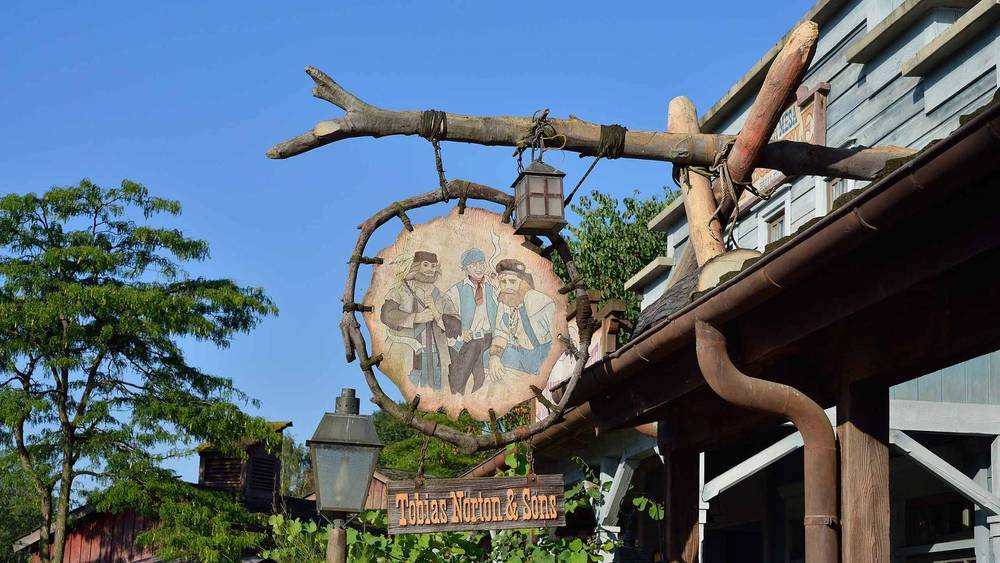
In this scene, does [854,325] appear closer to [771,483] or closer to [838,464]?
[838,464]

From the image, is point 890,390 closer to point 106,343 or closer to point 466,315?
point 466,315

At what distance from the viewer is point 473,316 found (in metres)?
7.52

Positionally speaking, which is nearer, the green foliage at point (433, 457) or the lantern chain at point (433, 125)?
the lantern chain at point (433, 125)

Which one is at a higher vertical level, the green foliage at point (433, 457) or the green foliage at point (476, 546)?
the green foliage at point (433, 457)

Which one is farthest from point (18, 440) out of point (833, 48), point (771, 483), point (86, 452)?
point (833, 48)

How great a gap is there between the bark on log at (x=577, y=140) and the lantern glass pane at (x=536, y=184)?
233 mm

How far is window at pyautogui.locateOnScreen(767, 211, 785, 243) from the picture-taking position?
537 inches

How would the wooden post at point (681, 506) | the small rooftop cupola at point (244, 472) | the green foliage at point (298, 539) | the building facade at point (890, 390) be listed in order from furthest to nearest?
the small rooftop cupola at point (244, 472) < the green foliage at point (298, 539) < the building facade at point (890, 390) < the wooden post at point (681, 506)

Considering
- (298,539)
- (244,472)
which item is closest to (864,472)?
(298,539)

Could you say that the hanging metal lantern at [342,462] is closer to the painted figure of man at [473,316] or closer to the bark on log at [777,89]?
the painted figure of man at [473,316]

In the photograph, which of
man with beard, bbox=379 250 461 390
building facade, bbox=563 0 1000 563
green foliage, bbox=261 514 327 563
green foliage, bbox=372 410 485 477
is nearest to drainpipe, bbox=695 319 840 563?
building facade, bbox=563 0 1000 563

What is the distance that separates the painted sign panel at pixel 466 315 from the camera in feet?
24.0

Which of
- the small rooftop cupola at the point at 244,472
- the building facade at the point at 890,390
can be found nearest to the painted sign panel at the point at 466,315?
the building facade at the point at 890,390

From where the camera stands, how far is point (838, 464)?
19.9 ft
